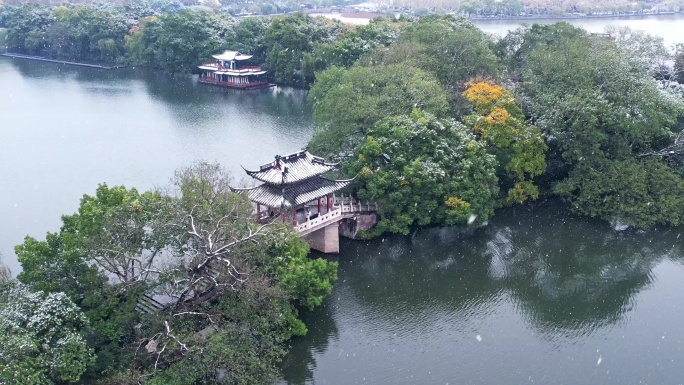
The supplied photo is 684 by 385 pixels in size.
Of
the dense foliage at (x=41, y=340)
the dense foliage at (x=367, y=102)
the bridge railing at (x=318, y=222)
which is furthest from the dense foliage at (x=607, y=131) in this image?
the dense foliage at (x=41, y=340)

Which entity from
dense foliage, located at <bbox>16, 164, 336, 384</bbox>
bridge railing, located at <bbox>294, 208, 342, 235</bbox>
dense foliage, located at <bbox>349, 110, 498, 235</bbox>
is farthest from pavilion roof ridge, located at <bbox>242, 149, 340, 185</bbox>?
dense foliage, located at <bbox>16, 164, 336, 384</bbox>

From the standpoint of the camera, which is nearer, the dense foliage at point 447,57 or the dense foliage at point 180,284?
the dense foliage at point 180,284

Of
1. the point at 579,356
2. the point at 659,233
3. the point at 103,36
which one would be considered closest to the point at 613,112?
the point at 659,233

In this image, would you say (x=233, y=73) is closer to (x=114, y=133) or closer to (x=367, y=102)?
(x=114, y=133)

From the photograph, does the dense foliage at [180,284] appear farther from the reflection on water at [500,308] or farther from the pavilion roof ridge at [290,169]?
the pavilion roof ridge at [290,169]

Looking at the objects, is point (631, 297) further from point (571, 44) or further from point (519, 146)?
point (571, 44)
